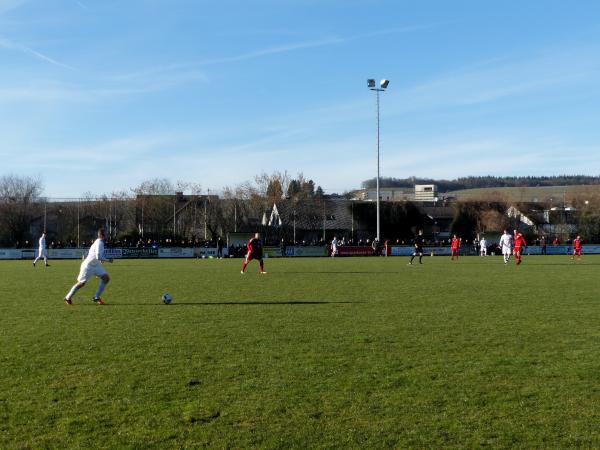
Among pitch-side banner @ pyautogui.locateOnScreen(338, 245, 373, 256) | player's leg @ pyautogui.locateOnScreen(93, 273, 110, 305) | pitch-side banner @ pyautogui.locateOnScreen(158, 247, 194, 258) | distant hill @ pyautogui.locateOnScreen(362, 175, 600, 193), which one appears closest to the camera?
player's leg @ pyautogui.locateOnScreen(93, 273, 110, 305)

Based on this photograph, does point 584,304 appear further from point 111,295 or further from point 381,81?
point 381,81

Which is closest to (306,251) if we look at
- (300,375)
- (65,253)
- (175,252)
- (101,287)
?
(175,252)

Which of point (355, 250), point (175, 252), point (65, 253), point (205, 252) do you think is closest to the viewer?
point (65, 253)

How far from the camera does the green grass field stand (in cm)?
579

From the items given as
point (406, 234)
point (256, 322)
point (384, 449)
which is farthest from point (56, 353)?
point (406, 234)

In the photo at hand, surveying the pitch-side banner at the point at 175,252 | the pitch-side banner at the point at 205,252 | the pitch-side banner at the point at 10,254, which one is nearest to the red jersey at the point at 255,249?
the pitch-side banner at the point at 205,252

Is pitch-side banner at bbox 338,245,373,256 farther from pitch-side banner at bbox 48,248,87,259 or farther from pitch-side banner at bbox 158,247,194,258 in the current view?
pitch-side banner at bbox 48,248,87,259

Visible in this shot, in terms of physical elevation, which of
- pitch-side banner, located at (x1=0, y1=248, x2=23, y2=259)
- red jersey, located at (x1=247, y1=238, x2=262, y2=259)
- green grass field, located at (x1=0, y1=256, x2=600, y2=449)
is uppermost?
red jersey, located at (x1=247, y1=238, x2=262, y2=259)

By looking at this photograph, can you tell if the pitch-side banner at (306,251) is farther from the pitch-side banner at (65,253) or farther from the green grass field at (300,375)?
the green grass field at (300,375)

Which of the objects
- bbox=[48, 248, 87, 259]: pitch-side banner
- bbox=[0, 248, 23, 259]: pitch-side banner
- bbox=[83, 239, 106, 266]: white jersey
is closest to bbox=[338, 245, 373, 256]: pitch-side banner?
bbox=[48, 248, 87, 259]: pitch-side banner

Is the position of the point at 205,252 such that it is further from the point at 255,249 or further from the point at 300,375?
the point at 300,375

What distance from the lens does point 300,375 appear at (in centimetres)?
786

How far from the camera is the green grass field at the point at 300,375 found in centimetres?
579

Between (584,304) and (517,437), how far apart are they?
1080cm
